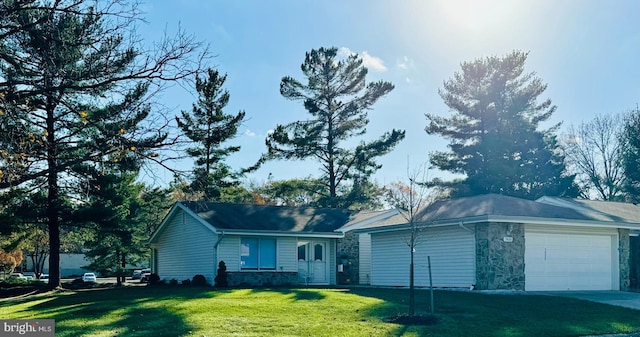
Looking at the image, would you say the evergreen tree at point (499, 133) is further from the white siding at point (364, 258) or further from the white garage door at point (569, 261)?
the white garage door at point (569, 261)

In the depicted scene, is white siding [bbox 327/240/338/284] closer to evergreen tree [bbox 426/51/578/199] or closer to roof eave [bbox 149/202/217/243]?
roof eave [bbox 149/202/217/243]

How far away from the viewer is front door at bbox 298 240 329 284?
27.2 meters

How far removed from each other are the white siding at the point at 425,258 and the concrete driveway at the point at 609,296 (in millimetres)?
2644

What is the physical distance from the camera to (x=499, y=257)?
1969 cm

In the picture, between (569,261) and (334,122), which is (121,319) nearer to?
(569,261)

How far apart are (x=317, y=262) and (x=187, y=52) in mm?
19527

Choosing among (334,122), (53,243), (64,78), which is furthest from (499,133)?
(64,78)

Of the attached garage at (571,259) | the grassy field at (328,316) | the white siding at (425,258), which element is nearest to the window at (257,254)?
the white siding at (425,258)

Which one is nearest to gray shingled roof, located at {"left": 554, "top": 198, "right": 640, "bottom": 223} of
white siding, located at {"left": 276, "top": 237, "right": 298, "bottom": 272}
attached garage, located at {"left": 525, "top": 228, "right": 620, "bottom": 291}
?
attached garage, located at {"left": 525, "top": 228, "right": 620, "bottom": 291}

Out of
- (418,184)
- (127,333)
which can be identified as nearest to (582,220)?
(418,184)

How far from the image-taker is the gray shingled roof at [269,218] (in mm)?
25859

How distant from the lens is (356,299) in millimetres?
16984

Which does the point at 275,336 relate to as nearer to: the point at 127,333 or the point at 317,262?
the point at 127,333

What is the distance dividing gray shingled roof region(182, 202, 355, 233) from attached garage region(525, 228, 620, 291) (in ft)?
32.4
